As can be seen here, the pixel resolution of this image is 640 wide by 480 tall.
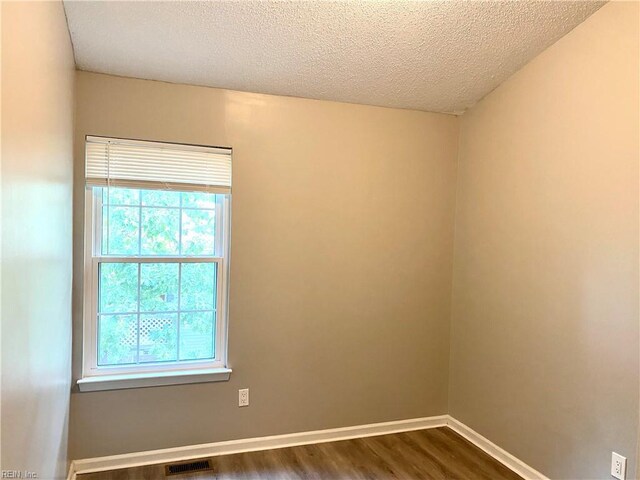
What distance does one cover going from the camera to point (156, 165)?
2555mm

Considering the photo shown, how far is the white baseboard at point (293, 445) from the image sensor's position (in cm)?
249

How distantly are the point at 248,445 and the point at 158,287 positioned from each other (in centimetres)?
115

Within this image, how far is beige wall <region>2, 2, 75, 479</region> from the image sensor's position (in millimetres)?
1042

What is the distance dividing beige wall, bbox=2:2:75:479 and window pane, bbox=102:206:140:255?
1.26 ft

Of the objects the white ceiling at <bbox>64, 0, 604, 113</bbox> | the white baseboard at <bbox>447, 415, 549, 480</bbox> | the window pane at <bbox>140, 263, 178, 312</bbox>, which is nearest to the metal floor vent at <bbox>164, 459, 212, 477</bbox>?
the window pane at <bbox>140, 263, 178, 312</bbox>

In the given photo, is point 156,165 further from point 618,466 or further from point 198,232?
point 618,466

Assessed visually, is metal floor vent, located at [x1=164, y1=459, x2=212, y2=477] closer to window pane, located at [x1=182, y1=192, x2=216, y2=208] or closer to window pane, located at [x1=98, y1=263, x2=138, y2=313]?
window pane, located at [x1=98, y1=263, x2=138, y2=313]

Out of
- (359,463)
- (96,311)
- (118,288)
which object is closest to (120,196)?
(118,288)

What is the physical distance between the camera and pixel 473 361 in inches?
118

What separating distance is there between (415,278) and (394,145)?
0.95m

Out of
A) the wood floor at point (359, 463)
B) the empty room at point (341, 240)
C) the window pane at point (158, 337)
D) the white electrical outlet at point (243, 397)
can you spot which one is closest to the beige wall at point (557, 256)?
the empty room at point (341, 240)

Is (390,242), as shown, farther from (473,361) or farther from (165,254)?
(165,254)

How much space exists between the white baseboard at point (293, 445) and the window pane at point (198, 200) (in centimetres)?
147

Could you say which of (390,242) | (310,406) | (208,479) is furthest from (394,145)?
(208,479)
